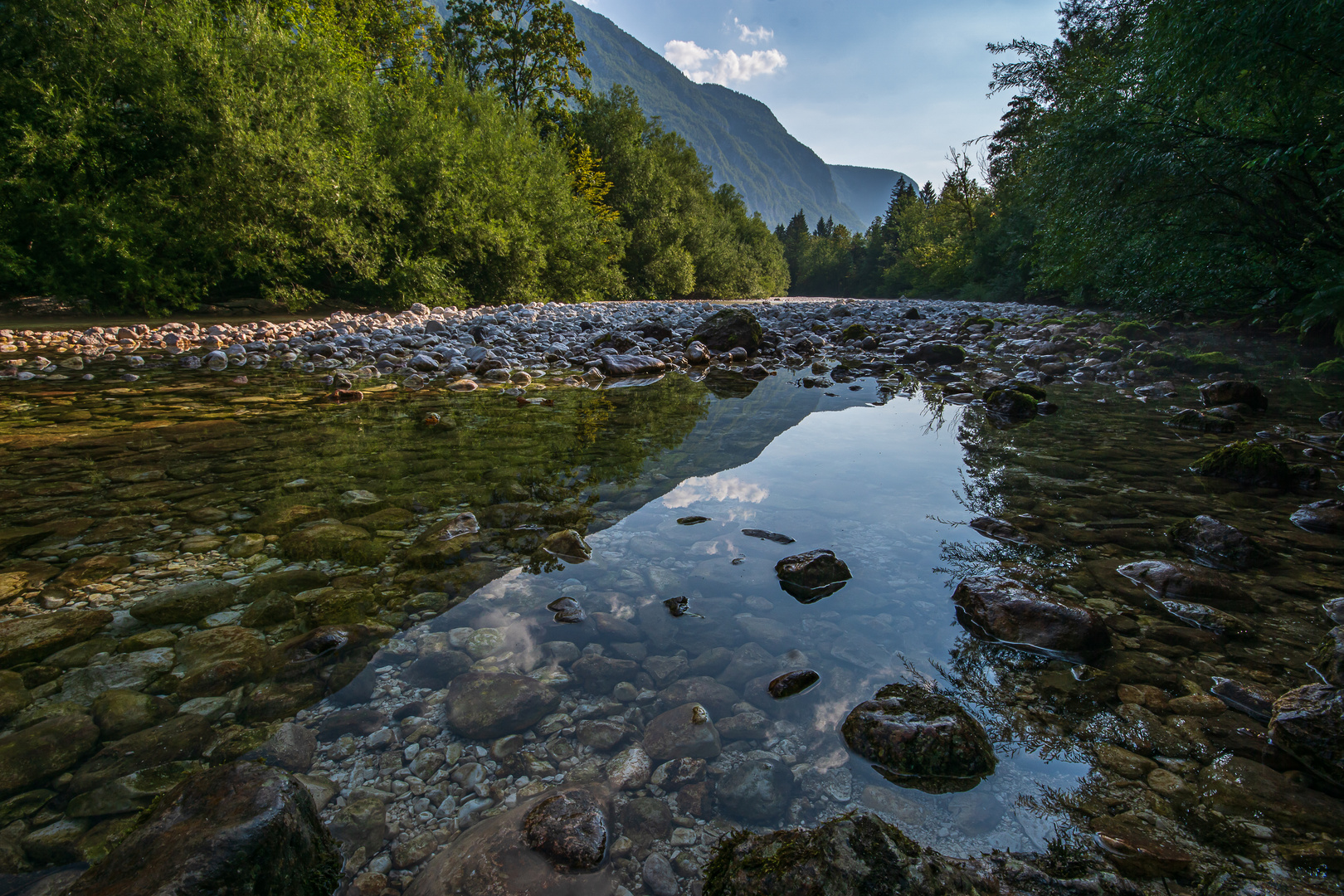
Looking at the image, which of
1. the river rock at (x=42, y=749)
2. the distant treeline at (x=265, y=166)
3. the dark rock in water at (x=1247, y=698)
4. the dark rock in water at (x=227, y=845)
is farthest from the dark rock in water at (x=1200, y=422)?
the distant treeline at (x=265, y=166)

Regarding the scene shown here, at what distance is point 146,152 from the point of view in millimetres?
12953

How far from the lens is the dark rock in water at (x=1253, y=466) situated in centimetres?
394

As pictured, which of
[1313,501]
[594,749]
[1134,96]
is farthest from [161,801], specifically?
[1134,96]

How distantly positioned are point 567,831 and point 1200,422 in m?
7.55

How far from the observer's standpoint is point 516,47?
1176 inches

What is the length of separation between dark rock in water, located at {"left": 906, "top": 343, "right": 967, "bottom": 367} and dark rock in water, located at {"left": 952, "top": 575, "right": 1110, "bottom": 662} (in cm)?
988

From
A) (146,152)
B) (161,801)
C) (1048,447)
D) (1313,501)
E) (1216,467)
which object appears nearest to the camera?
(161,801)

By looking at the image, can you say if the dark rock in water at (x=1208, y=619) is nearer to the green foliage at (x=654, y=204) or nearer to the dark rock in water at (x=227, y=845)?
the dark rock in water at (x=227, y=845)

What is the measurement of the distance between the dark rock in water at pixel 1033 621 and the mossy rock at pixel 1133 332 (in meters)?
14.4

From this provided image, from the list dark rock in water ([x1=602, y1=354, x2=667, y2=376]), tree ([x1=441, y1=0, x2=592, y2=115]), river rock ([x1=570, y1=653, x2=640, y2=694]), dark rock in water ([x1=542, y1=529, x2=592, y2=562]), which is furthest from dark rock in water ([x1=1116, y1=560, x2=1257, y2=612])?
tree ([x1=441, y1=0, x2=592, y2=115])

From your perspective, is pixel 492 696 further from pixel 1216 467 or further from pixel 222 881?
pixel 1216 467

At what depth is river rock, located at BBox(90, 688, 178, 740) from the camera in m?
1.61

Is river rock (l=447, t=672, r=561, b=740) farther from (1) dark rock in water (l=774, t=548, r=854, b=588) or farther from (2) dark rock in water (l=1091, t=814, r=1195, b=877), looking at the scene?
(2) dark rock in water (l=1091, t=814, r=1195, b=877)

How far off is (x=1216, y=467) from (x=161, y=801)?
6082mm
